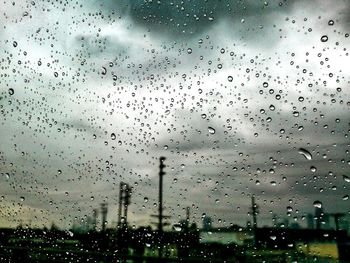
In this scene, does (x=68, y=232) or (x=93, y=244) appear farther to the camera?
(x=93, y=244)

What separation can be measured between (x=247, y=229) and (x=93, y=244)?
4529 millimetres

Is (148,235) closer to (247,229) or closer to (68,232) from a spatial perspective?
(68,232)

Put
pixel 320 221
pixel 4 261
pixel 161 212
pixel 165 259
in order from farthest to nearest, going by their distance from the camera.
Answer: pixel 161 212
pixel 320 221
pixel 4 261
pixel 165 259

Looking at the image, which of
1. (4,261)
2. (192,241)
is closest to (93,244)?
(192,241)

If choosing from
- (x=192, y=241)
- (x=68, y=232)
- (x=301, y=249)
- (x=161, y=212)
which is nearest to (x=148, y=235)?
(x=192, y=241)

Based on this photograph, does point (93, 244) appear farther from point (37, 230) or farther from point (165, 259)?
point (165, 259)

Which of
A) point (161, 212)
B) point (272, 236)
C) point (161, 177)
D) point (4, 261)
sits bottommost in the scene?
point (4, 261)

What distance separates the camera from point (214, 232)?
5.42 meters

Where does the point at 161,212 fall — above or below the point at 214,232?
above

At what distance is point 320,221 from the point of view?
5.08m

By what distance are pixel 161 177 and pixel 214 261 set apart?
1271 cm

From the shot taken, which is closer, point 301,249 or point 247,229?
point 247,229

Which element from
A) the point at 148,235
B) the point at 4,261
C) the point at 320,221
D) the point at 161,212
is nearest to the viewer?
the point at 4,261

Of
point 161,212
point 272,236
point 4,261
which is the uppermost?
point 161,212
